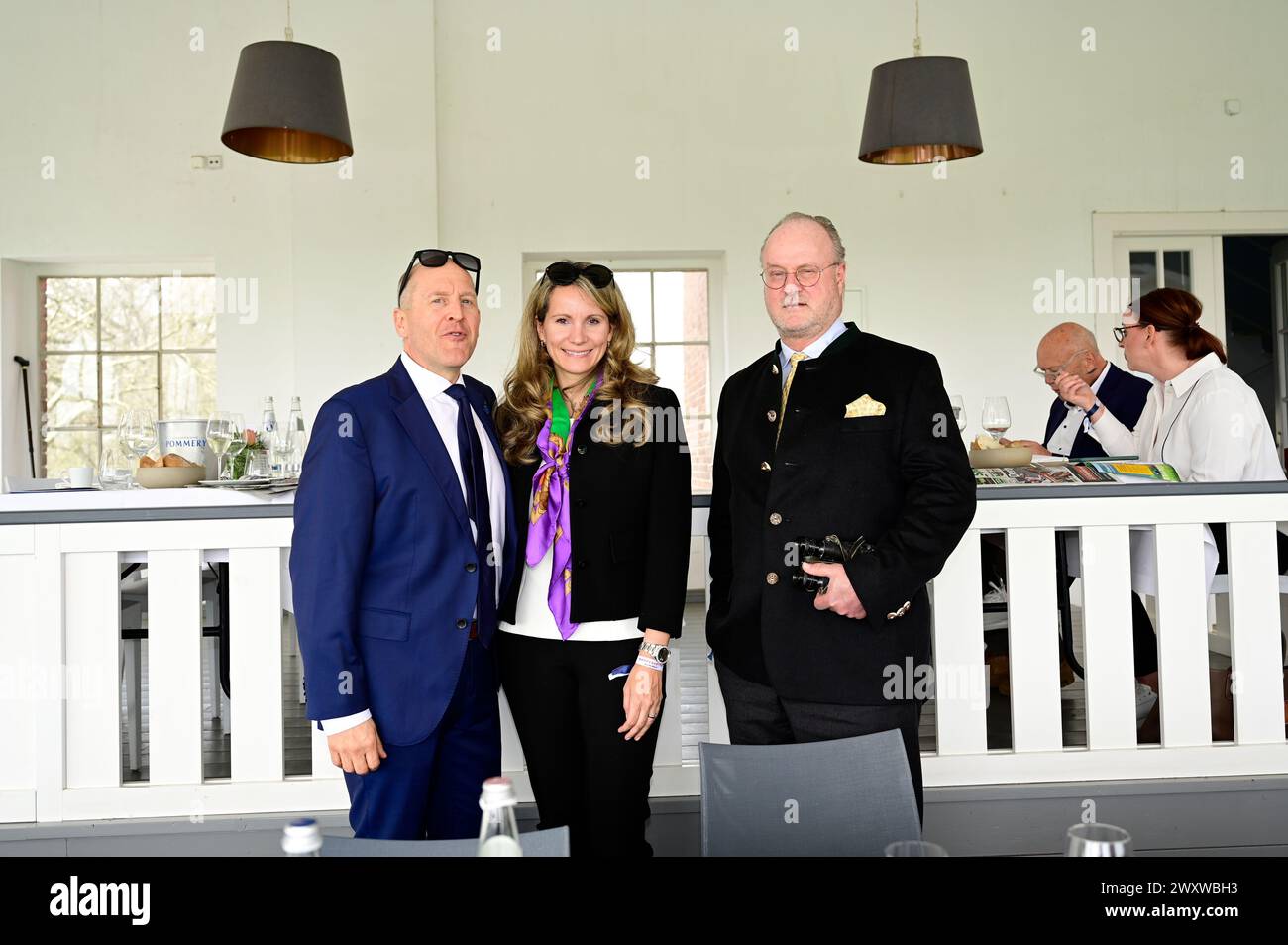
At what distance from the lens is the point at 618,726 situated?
2004 mm

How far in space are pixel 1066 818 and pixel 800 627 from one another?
1.26m

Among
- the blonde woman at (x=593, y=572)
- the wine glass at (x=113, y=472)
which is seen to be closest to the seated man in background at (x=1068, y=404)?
the blonde woman at (x=593, y=572)

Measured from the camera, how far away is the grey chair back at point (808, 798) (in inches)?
59.7

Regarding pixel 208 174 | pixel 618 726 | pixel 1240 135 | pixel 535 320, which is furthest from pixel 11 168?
pixel 1240 135

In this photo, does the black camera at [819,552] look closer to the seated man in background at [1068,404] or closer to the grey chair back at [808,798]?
the grey chair back at [808,798]

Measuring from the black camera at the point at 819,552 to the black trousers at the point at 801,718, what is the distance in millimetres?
250

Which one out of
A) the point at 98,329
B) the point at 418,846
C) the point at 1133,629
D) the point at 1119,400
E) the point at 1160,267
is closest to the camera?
the point at 418,846

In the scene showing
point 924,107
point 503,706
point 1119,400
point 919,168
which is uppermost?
point 919,168

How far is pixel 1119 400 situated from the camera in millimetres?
4188

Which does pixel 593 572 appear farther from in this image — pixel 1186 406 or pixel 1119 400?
pixel 1119 400

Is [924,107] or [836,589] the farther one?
[924,107]

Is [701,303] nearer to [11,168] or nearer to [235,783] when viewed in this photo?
[11,168]

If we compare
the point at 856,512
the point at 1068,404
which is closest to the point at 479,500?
the point at 856,512

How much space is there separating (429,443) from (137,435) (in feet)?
5.98
